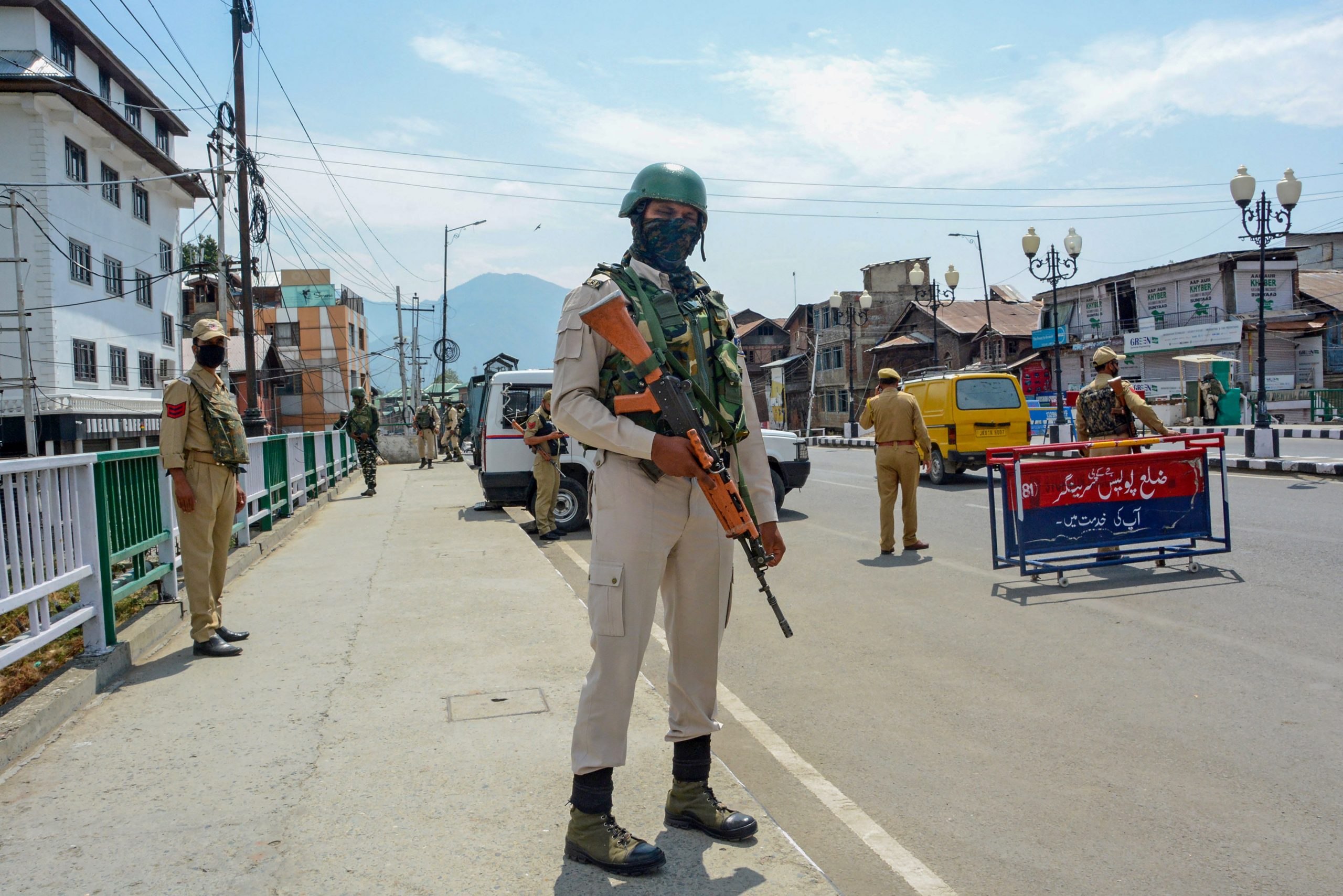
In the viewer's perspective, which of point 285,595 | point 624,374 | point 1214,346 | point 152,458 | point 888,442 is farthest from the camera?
point 1214,346

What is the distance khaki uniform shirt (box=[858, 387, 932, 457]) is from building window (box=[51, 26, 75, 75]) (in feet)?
103

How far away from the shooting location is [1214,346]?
42531mm

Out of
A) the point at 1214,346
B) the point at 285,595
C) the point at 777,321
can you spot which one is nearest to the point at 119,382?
the point at 285,595

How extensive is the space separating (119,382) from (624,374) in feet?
113

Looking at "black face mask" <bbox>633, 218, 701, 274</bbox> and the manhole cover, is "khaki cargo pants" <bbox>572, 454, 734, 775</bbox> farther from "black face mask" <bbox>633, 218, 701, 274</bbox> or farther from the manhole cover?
the manhole cover

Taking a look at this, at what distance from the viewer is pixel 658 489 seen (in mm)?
2904

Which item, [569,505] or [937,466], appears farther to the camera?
[937,466]

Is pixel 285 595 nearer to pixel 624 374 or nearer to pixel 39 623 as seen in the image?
pixel 39 623

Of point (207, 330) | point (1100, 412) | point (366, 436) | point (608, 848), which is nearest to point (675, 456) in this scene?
point (608, 848)

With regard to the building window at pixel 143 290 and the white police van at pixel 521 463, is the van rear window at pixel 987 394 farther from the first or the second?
the building window at pixel 143 290

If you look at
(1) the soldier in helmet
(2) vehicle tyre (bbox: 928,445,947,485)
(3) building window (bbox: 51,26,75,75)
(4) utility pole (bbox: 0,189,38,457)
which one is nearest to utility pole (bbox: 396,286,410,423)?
(3) building window (bbox: 51,26,75,75)

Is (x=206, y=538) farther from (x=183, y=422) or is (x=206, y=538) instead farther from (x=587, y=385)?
(x=587, y=385)

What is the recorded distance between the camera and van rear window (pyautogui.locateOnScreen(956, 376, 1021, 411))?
16641 millimetres

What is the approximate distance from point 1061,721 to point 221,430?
15.9ft
